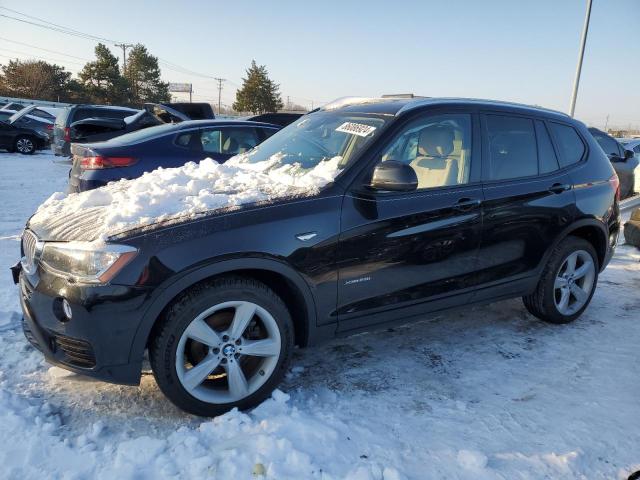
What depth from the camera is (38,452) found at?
2.35 meters

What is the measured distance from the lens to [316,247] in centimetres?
281

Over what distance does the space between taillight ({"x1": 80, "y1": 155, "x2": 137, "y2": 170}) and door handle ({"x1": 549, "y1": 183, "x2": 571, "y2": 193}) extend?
15.0 feet

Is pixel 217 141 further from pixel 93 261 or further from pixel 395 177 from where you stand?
pixel 93 261

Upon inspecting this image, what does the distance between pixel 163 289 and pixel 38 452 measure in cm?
95

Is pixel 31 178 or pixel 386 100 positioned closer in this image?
pixel 386 100

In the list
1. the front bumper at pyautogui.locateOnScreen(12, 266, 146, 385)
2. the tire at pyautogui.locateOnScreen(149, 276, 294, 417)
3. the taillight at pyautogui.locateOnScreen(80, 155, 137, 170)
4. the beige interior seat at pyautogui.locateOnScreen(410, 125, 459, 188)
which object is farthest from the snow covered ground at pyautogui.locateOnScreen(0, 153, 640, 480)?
the taillight at pyautogui.locateOnScreen(80, 155, 137, 170)

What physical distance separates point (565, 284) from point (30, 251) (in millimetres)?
3928

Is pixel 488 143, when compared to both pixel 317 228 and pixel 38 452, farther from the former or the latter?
pixel 38 452

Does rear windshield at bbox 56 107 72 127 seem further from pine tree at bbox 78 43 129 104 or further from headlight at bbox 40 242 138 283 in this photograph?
pine tree at bbox 78 43 129 104

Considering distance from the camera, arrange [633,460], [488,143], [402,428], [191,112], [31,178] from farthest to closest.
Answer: [191,112] < [31,178] < [488,143] < [402,428] < [633,460]

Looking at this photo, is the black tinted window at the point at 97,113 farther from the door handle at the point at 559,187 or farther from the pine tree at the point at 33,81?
the pine tree at the point at 33,81

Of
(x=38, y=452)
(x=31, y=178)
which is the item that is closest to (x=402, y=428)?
(x=38, y=452)

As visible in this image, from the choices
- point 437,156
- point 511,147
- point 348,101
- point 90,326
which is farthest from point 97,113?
point 90,326

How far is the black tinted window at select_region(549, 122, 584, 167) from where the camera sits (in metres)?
4.07
